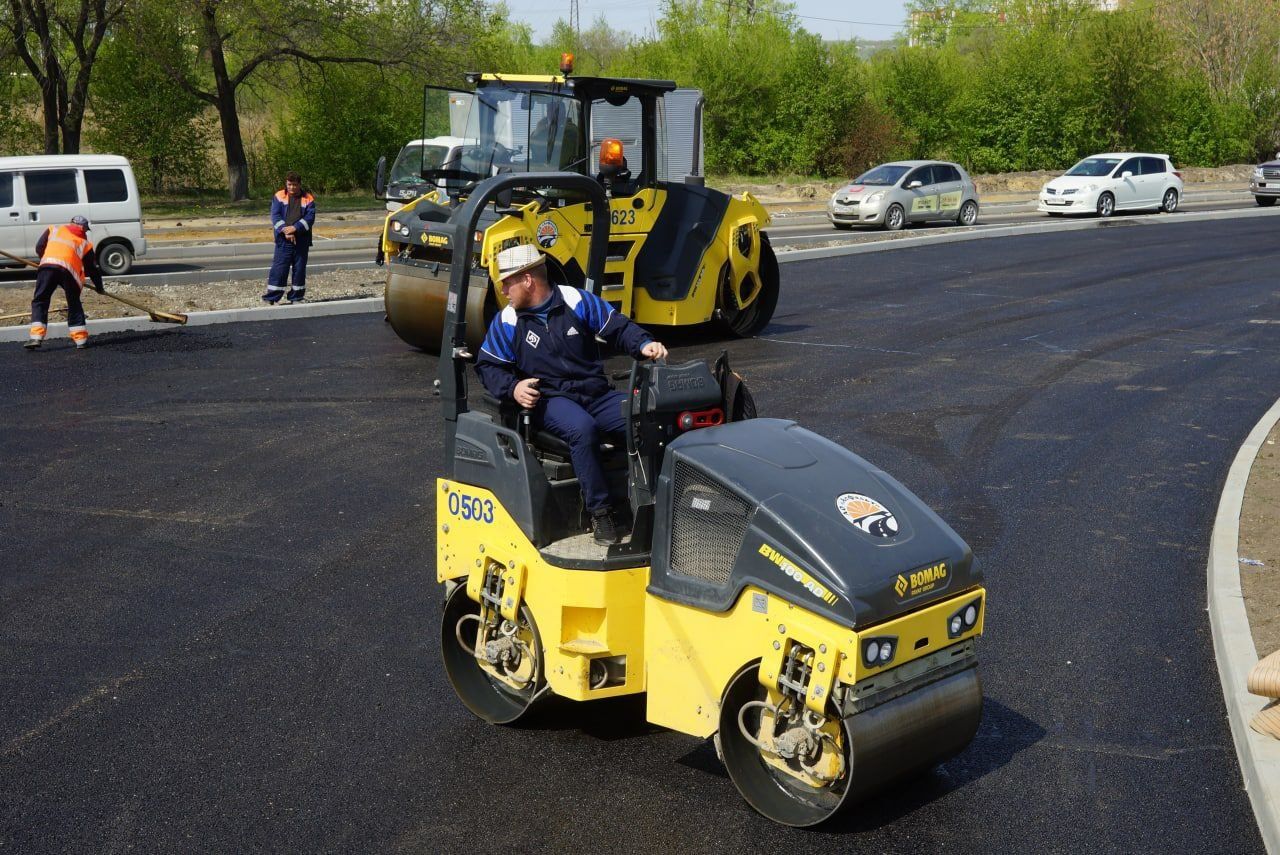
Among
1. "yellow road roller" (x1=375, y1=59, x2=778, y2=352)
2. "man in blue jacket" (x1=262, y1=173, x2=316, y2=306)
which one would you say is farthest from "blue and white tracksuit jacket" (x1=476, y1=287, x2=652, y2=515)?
"man in blue jacket" (x1=262, y1=173, x2=316, y2=306)

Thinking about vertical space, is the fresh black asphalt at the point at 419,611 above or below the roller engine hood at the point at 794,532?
below

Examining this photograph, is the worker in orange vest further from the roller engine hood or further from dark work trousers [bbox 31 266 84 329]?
the roller engine hood

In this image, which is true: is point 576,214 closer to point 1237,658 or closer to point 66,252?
point 66,252

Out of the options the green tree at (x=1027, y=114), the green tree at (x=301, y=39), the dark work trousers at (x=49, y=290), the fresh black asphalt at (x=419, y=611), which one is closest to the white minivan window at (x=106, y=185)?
the fresh black asphalt at (x=419, y=611)

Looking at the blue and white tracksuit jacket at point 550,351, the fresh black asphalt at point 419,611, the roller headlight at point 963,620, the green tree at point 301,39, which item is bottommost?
the fresh black asphalt at point 419,611

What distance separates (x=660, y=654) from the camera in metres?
5.08

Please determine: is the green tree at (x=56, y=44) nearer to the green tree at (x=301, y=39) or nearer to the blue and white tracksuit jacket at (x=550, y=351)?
the green tree at (x=301, y=39)

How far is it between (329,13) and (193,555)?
3022cm

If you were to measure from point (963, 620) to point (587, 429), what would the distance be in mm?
1689

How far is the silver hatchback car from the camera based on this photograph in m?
29.8

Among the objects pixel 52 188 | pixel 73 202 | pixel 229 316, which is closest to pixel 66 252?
pixel 229 316

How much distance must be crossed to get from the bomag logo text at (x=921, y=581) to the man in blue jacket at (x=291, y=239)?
46.2 feet

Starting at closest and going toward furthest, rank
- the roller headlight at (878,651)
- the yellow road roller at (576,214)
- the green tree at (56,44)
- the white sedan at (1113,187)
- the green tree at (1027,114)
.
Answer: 1. the roller headlight at (878,651)
2. the yellow road roller at (576,214)
3. the green tree at (56,44)
4. the white sedan at (1113,187)
5. the green tree at (1027,114)

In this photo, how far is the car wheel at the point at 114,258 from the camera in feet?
74.0
